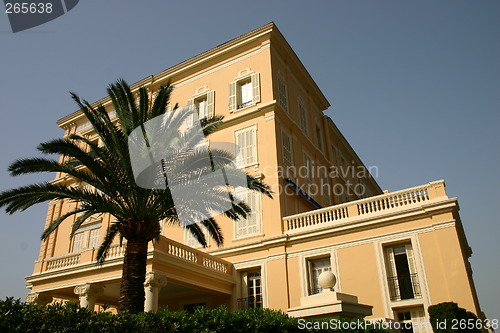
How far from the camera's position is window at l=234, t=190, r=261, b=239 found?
1811 centimetres

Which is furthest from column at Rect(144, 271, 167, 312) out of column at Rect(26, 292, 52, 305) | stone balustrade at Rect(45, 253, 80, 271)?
column at Rect(26, 292, 52, 305)

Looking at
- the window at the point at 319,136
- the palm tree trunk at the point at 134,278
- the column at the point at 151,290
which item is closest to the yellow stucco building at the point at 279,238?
the column at the point at 151,290

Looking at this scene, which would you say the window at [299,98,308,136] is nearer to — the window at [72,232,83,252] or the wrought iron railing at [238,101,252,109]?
the wrought iron railing at [238,101,252,109]

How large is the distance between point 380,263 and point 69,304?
11.2 m

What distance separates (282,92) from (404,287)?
11.3m

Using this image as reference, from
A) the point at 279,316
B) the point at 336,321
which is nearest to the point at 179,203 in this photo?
the point at 279,316

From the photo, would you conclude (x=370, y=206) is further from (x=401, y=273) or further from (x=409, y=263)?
(x=401, y=273)

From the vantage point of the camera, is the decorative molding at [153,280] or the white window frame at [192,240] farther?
the white window frame at [192,240]

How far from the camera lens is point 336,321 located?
280 inches

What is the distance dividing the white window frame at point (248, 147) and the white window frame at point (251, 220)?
1517mm

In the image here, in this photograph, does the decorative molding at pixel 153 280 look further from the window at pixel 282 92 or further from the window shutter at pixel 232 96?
the window at pixel 282 92

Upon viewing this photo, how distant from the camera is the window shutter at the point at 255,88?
67.4 ft

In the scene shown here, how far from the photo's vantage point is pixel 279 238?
1708 cm

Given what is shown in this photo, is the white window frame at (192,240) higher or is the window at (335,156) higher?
the window at (335,156)
